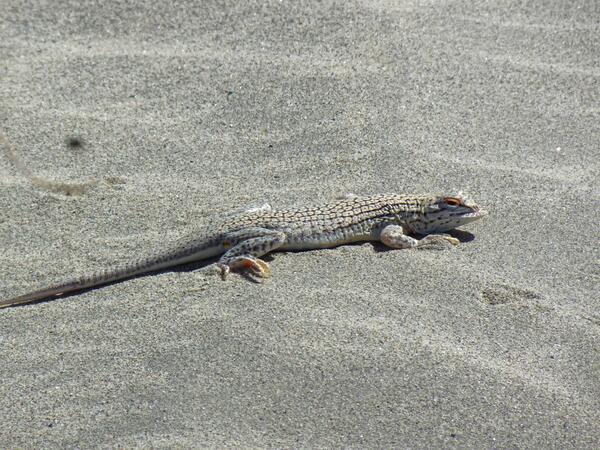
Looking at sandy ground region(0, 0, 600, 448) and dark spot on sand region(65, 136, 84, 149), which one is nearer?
sandy ground region(0, 0, 600, 448)

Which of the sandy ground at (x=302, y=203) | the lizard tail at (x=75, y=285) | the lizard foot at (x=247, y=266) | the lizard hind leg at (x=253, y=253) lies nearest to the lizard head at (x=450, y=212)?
the sandy ground at (x=302, y=203)

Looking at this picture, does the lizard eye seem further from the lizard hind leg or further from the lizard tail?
the lizard tail

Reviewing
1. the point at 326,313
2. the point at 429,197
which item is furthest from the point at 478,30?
the point at 326,313

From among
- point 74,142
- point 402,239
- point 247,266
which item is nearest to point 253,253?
point 247,266

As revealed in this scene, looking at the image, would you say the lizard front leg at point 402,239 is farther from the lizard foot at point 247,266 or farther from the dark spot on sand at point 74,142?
the dark spot on sand at point 74,142

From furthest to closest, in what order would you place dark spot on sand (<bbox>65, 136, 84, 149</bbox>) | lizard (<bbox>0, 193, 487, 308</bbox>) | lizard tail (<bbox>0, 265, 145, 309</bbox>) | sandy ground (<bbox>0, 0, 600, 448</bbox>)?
dark spot on sand (<bbox>65, 136, 84, 149</bbox>) → lizard (<bbox>0, 193, 487, 308</bbox>) → lizard tail (<bbox>0, 265, 145, 309</bbox>) → sandy ground (<bbox>0, 0, 600, 448</bbox>)

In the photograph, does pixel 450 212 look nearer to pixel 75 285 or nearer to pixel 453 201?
pixel 453 201

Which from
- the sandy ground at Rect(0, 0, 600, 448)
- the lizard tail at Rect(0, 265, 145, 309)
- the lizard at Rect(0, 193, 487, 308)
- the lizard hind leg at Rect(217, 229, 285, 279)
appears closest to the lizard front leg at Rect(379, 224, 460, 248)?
the lizard at Rect(0, 193, 487, 308)
